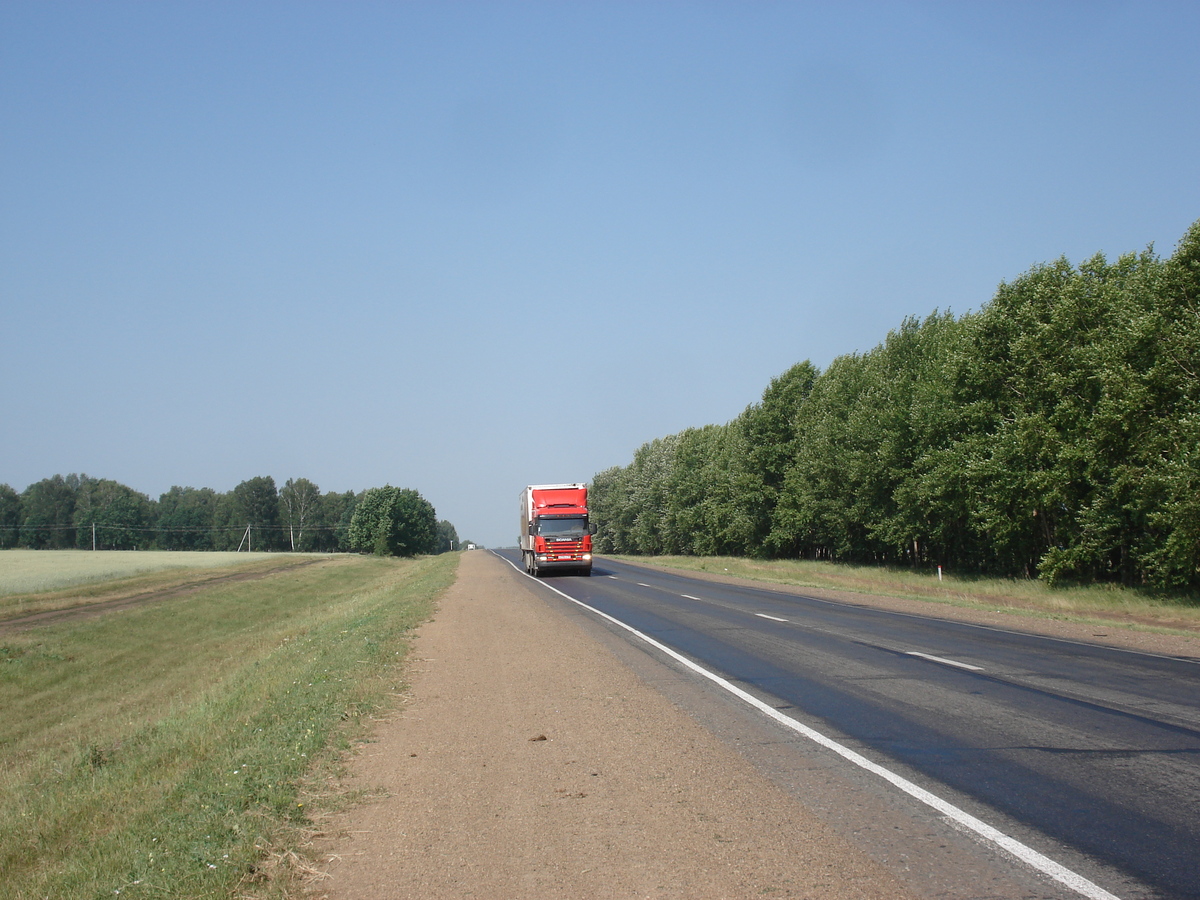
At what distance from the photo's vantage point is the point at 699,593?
3034 cm

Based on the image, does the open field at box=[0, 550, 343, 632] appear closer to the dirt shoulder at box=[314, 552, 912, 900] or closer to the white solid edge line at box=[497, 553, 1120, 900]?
the dirt shoulder at box=[314, 552, 912, 900]

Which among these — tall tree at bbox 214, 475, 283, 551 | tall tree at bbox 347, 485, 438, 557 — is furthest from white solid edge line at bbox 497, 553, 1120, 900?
tall tree at bbox 214, 475, 283, 551

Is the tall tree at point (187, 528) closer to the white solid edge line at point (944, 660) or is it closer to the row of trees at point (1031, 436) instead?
the row of trees at point (1031, 436)

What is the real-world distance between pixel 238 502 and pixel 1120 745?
19209 centimetres

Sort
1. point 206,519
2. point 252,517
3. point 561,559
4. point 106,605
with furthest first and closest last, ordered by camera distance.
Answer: point 206,519, point 252,517, point 561,559, point 106,605

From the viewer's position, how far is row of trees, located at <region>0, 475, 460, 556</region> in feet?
484

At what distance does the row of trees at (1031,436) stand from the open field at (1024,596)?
1.31 m

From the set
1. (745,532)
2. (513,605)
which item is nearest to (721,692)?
(513,605)

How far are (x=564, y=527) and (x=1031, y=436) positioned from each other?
844 inches

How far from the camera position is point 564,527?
4250 centimetres

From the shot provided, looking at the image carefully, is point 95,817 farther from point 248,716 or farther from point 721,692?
point 721,692

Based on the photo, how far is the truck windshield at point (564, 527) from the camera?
4241cm

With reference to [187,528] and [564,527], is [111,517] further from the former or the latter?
[564,527]

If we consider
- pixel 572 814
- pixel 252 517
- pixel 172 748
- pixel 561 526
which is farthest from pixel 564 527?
pixel 252 517
